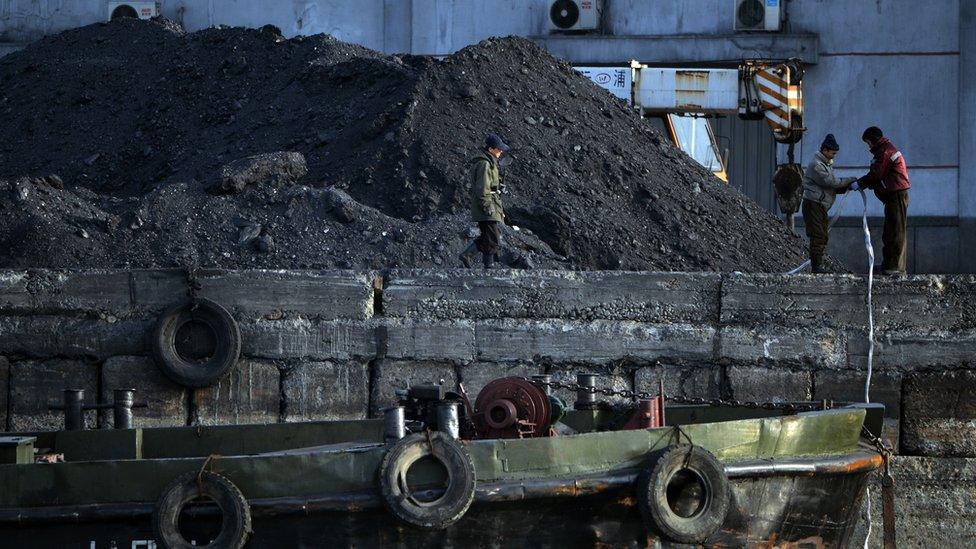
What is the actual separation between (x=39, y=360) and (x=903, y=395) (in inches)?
216

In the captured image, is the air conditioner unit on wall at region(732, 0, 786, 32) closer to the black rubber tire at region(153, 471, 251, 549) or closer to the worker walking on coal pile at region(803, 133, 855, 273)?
the worker walking on coal pile at region(803, 133, 855, 273)

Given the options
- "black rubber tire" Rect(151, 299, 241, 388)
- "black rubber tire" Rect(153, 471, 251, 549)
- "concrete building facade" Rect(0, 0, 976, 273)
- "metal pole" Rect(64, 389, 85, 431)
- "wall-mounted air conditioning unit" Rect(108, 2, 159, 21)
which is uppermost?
"wall-mounted air conditioning unit" Rect(108, 2, 159, 21)

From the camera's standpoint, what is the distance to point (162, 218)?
43.7ft

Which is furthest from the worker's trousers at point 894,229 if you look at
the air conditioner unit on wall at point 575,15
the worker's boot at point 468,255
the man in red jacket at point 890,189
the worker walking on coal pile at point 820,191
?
the air conditioner unit on wall at point 575,15

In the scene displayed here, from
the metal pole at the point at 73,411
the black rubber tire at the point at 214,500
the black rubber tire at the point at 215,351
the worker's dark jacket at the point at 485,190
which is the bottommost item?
the black rubber tire at the point at 214,500

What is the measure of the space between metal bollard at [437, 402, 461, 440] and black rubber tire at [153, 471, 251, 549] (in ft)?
3.54

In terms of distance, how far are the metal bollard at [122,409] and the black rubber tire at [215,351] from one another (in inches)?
21.0

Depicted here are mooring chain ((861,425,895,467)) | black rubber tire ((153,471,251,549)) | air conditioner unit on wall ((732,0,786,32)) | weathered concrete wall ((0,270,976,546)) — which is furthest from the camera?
air conditioner unit on wall ((732,0,786,32))

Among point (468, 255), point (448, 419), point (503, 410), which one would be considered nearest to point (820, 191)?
point (468, 255)

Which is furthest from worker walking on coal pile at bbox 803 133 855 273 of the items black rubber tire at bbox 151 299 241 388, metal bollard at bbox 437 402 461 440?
metal bollard at bbox 437 402 461 440

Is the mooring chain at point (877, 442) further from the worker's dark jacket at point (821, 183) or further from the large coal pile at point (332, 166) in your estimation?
the large coal pile at point (332, 166)

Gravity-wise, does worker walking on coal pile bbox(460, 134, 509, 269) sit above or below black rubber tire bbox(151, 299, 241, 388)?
above

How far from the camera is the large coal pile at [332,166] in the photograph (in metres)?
13.2

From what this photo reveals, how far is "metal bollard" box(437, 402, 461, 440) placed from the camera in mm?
8336
